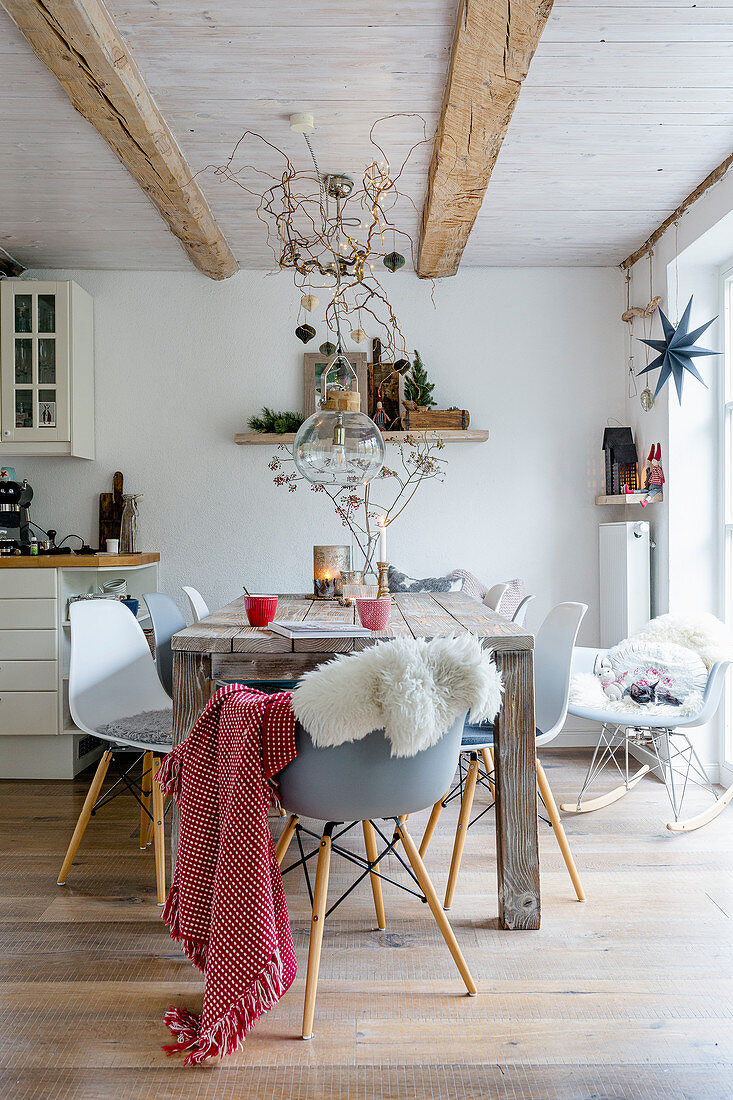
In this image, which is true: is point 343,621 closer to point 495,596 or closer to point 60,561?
point 495,596

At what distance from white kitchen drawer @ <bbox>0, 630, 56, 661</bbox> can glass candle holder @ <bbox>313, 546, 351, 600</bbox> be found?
4.02ft

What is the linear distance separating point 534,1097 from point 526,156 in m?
2.89

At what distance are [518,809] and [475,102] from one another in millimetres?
2029

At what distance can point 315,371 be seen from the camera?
4.33 meters

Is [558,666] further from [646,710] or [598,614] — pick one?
[598,614]

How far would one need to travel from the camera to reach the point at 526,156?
3.10 metres

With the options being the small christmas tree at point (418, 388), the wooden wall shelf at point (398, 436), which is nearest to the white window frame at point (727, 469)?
the wooden wall shelf at point (398, 436)

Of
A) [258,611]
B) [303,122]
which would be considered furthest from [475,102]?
[258,611]

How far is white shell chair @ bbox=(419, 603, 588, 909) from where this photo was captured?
2463 millimetres

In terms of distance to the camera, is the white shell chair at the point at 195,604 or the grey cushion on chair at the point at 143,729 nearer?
the grey cushion on chair at the point at 143,729

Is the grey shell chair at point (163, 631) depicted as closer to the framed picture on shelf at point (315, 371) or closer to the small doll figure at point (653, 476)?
the framed picture on shelf at point (315, 371)

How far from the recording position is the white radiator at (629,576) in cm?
392

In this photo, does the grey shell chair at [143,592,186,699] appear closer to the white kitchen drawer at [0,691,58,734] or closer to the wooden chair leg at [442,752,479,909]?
the white kitchen drawer at [0,691,58,734]

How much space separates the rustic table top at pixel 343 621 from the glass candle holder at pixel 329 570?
0.76 ft
